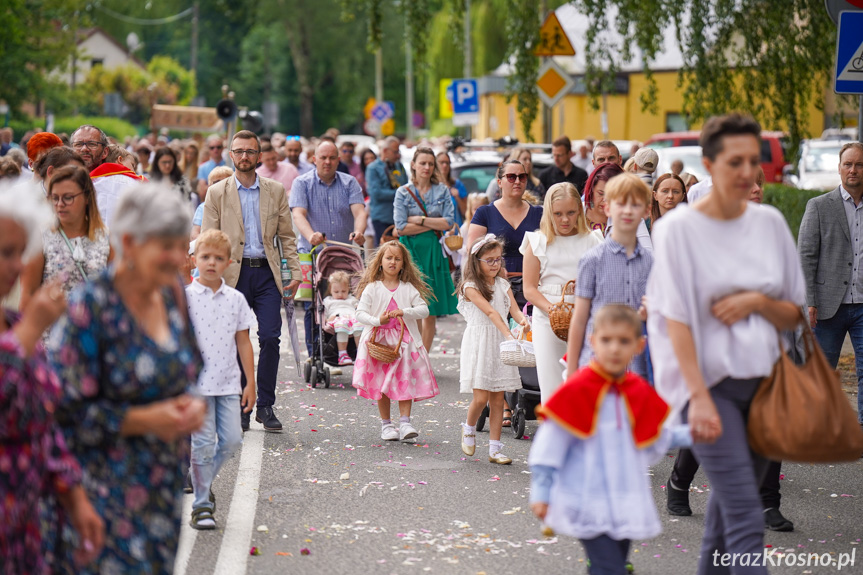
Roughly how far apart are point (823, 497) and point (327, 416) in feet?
13.1

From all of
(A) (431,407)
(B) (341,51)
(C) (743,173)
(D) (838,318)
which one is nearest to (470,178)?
(A) (431,407)

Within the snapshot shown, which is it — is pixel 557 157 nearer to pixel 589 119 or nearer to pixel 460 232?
pixel 460 232

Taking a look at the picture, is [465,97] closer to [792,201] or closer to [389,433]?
[792,201]

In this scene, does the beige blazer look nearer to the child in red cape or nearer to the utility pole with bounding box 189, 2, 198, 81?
the child in red cape

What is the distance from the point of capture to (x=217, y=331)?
6414 mm

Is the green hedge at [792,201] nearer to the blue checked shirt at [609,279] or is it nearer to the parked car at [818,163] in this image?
the blue checked shirt at [609,279]

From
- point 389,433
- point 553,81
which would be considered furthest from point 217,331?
point 553,81

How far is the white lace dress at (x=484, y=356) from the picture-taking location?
8.07 m

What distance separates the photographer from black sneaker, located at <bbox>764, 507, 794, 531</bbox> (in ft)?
20.9

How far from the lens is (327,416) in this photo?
961cm

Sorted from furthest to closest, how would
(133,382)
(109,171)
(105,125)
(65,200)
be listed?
(105,125)
(109,171)
(65,200)
(133,382)

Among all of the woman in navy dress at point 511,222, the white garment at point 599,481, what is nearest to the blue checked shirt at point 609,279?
the white garment at point 599,481

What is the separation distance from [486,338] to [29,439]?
4959 millimetres

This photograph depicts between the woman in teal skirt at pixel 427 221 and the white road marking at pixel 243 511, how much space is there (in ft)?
11.6
